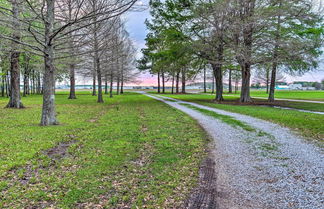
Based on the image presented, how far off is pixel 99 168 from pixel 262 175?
3.31m

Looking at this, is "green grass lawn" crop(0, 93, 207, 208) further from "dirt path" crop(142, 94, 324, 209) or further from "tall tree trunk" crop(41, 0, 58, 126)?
"tall tree trunk" crop(41, 0, 58, 126)

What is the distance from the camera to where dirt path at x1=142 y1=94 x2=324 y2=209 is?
10.8ft

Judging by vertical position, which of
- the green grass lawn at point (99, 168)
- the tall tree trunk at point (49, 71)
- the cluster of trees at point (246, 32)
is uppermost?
the cluster of trees at point (246, 32)

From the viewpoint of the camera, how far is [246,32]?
17.0 metres

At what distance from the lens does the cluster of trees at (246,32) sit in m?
15.8

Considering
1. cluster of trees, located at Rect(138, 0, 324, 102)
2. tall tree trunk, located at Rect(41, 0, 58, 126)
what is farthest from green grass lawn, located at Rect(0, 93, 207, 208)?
cluster of trees, located at Rect(138, 0, 324, 102)

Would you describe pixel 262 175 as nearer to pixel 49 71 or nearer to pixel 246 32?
pixel 49 71

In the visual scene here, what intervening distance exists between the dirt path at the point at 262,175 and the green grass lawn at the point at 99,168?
15.9 inches

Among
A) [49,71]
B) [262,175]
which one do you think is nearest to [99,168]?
[262,175]

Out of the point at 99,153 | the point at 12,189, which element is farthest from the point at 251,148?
the point at 12,189

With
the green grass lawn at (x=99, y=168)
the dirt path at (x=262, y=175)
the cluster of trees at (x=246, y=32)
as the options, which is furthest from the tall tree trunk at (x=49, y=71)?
the cluster of trees at (x=246, y=32)

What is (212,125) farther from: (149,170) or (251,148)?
(149,170)

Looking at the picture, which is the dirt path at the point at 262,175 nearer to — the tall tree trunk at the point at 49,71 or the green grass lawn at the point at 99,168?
the green grass lawn at the point at 99,168

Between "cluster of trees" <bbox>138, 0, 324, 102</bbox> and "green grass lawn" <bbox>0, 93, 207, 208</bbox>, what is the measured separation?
39.3 ft
